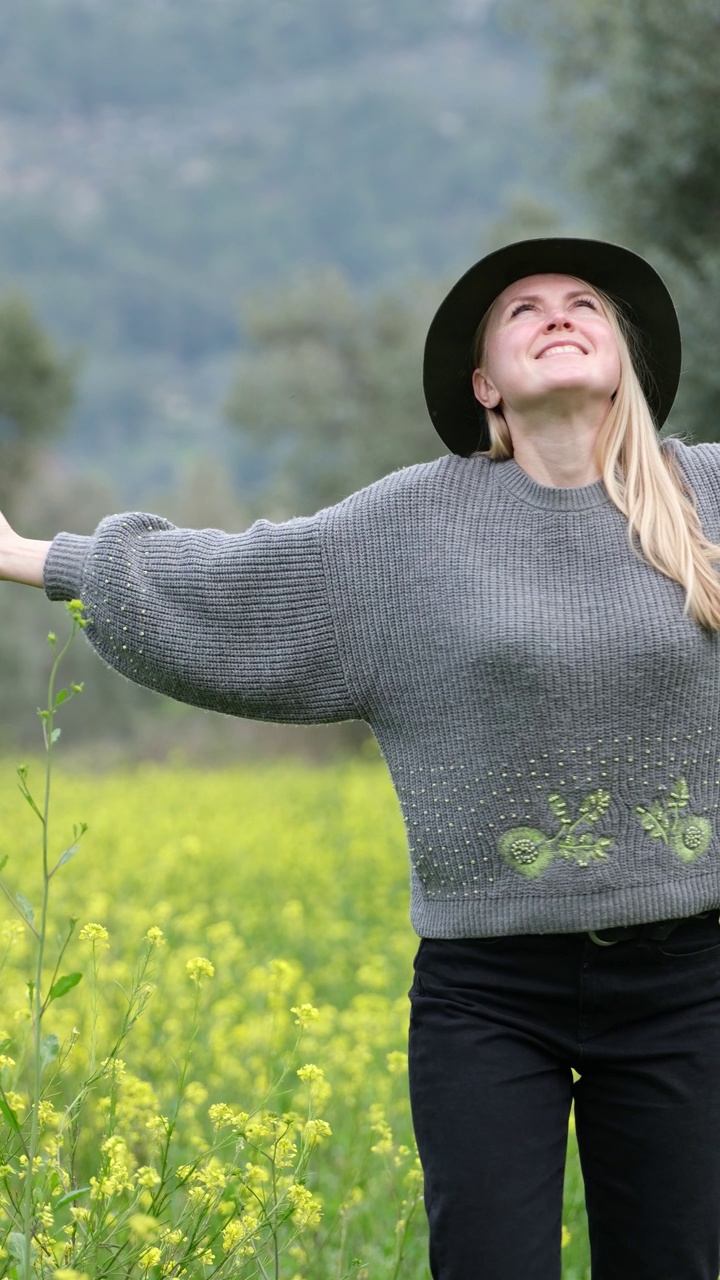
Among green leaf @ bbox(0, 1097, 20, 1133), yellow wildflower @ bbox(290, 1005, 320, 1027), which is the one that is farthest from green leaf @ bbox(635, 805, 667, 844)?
green leaf @ bbox(0, 1097, 20, 1133)

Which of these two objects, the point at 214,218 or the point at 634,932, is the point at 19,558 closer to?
→ the point at 634,932

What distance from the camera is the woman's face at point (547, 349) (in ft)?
8.00

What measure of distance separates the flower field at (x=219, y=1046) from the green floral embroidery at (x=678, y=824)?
0.64 meters

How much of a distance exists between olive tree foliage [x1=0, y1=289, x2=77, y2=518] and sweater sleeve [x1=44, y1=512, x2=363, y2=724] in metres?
22.3

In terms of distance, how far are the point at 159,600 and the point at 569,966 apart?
899 mm

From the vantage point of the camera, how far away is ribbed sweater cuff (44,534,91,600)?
2594mm

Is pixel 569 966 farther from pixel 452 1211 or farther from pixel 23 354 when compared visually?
pixel 23 354

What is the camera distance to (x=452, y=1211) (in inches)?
84.6

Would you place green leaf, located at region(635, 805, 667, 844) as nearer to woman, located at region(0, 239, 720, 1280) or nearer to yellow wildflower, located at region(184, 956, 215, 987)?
woman, located at region(0, 239, 720, 1280)

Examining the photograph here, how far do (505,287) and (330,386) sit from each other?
23.7 meters

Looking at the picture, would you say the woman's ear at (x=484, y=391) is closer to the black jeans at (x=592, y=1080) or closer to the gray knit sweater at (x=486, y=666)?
the gray knit sweater at (x=486, y=666)

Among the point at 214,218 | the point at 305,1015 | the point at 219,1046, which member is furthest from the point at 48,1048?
the point at 214,218

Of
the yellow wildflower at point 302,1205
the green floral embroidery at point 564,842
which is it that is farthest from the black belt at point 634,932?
the yellow wildflower at point 302,1205

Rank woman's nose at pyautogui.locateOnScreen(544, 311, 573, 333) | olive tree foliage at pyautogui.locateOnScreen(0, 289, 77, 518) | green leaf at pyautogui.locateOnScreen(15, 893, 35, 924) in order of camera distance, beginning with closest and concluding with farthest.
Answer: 1. green leaf at pyautogui.locateOnScreen(15, 893, 35, 924)
2. woman's nose at pyautogui.locateOnScreen(544, 311, 573, 333)
3. olive tree foliage at pyautogui.locateOnScreen(0, 289, 77, 518)
